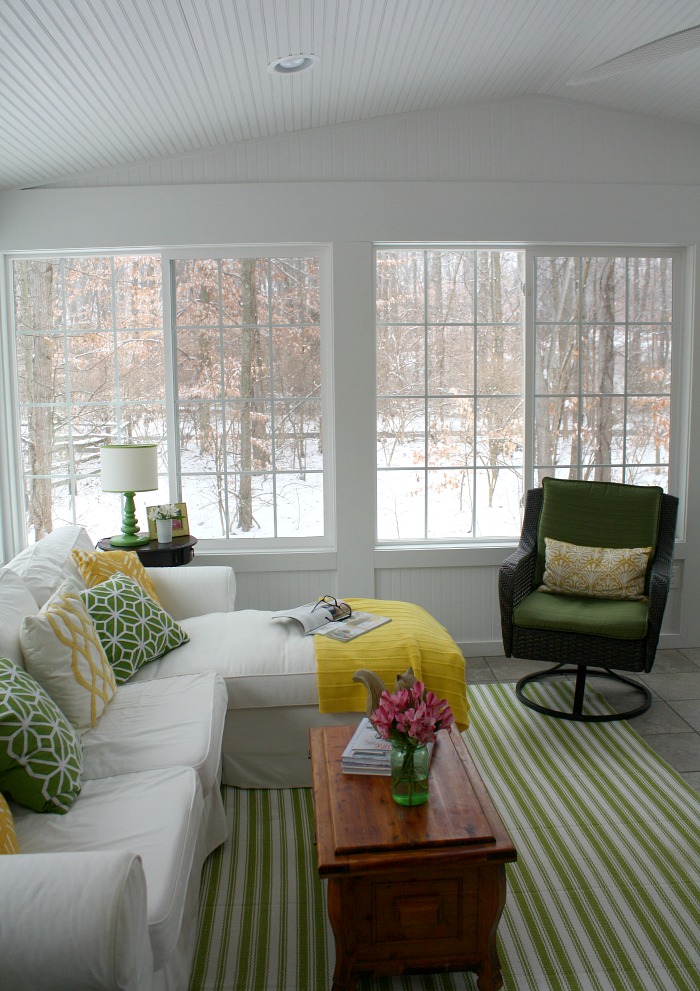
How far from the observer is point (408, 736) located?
2.01 m

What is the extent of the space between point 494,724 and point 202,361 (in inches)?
93.6

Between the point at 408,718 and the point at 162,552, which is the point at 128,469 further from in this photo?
the point at 408,718

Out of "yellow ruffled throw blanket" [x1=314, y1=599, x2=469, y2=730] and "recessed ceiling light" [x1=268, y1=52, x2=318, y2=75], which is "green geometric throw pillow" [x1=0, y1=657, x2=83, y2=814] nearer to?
"yellow ruffled throw blanket" [x1=314, y1=599, x2=469, y2=730]

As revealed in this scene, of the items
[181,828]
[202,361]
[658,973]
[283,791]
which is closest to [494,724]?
[283,791]

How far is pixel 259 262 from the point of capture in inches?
168

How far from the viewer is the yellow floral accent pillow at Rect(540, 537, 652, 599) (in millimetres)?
3768

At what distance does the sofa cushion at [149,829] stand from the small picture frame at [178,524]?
2.00 meters

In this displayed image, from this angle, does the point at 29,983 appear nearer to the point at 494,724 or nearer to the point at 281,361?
the point at 494,724

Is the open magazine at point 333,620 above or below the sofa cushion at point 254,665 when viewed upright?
above

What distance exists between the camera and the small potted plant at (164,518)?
4.00 meters

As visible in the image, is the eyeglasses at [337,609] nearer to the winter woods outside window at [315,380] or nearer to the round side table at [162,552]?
the round side table at [162,552]

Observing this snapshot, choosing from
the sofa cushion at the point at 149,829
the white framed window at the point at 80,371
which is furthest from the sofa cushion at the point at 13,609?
the white framed window at the point at 80,371

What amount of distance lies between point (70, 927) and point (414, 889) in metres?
0.86

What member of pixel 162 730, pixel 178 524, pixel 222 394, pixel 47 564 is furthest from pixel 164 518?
pixel 162 730
